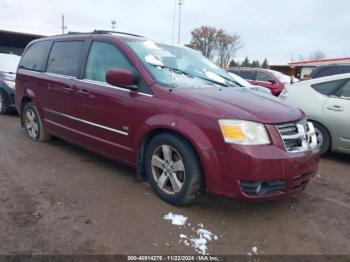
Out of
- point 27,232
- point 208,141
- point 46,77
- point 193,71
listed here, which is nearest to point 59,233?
point 27,232

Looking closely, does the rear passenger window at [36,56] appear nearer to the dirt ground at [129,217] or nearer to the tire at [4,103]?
the dirt ground at [129,217]

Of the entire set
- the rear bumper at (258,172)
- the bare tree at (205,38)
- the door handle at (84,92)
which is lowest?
the rear bumper at (258,172)

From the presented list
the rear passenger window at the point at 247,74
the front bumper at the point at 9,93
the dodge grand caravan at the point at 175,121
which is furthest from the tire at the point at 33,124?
the rear passenger window at the point at 247,74

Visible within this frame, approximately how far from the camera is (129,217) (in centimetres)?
346

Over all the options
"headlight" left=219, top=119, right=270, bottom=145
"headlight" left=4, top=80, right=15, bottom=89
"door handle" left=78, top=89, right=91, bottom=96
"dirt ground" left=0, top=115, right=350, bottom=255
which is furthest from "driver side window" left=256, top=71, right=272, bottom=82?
"headlight" left=219, top=119, right=270, bottom=145

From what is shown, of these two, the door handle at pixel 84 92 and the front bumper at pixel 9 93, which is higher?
the door handle at pixel 84 92

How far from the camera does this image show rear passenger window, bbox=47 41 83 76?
16.0 ft

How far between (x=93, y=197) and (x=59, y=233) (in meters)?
0.79

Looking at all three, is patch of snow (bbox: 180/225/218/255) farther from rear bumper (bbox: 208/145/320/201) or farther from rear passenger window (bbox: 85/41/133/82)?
rear passenger window (bbox: 85/41/133/82)

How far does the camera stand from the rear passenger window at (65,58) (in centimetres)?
488

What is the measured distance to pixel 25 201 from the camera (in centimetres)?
369

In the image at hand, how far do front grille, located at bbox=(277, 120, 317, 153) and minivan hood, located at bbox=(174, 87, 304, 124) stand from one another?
7 cm

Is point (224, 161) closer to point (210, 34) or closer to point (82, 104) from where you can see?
point (82, 104)

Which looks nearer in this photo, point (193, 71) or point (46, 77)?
point (193, 71)
